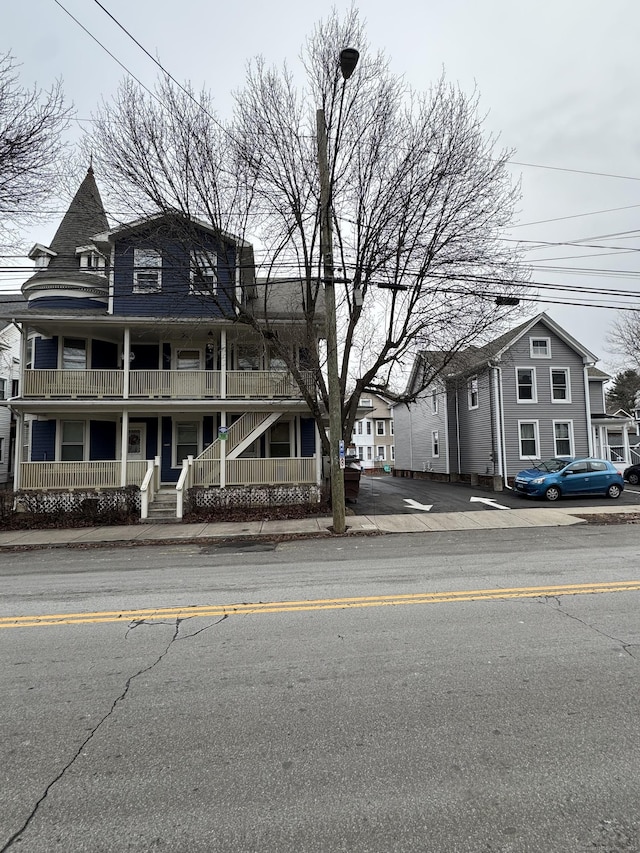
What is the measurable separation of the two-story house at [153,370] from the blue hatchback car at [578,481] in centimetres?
873

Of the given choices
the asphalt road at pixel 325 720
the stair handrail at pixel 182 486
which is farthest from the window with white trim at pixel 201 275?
the asphalt road at pixel 325 720

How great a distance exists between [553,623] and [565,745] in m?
2.18

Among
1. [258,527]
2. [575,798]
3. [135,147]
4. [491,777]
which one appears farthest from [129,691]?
[135,147]

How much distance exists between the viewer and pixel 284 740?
2.91 meters

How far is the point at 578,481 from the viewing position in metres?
18.3

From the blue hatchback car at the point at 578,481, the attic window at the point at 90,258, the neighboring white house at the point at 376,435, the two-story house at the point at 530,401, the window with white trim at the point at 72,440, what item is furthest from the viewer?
the neighboring white house at the point at 376,435

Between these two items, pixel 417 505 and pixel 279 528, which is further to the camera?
pixel 417 505

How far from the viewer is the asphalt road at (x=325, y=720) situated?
7.32ft

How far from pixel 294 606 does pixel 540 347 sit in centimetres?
2181

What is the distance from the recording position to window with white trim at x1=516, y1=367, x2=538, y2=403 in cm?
2302

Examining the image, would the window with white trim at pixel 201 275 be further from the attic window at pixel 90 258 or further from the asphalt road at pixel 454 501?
the asphalt road at pixel 454 501

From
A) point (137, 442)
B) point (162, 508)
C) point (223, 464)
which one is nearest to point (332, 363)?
point (223, 464)

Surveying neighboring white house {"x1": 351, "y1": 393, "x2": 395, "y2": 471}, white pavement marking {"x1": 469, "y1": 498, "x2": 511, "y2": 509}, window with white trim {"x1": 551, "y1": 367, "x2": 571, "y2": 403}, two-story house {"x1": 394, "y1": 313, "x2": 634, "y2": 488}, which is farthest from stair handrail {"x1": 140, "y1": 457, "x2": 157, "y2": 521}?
neighboring white house {"x1": 351, "y1": 393, "x2": 395, "y2": 471}

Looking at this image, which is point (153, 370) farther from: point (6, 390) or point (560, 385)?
point (6, 390)
